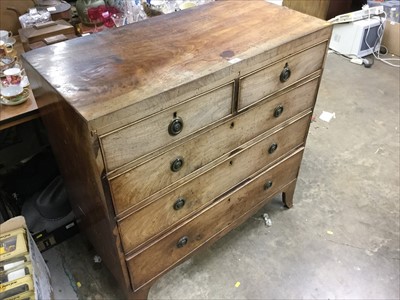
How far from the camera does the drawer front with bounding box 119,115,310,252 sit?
1.07 metres

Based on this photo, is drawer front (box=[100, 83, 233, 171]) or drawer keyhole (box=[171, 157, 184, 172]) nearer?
drawer front (box=[100, 83, 233, 171])

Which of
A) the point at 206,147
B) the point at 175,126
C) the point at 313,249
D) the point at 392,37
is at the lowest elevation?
the point at 313,249

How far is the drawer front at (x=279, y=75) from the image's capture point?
107cm

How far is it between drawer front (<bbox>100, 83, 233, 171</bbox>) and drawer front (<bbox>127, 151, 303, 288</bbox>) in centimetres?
40

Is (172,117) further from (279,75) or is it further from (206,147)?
(279,75)

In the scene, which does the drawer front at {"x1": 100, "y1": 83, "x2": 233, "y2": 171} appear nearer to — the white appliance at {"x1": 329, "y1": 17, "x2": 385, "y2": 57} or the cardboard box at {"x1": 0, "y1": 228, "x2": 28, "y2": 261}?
the cardboard box at {"x1": 0, "y1": 228, "x2": 28, "y2": 261}

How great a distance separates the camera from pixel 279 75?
1.14m

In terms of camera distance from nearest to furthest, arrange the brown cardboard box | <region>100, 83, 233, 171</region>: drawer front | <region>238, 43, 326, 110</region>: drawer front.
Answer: <region>100, 83, 233, 171</region>: drawer front, <region>238, 43, 326, 110</region>: drawer front, the brown cardboard box

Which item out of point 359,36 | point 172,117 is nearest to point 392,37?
point 359,36

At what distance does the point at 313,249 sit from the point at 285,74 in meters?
0.88

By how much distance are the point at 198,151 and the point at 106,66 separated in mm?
362

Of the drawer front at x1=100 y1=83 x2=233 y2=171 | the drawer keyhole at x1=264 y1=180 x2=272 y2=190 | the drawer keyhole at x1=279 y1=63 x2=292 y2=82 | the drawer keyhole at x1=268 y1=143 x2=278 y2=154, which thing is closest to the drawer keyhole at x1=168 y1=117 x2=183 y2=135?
the drawer front at x1=100 y1=83 x2=233 y2=171

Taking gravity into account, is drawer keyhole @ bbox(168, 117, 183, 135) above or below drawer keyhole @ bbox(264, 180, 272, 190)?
above

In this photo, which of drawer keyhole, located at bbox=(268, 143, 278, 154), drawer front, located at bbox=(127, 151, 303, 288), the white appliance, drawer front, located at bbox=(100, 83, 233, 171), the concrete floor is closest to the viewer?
drawer front, located at bbox=(100, 83, 233, 171)
